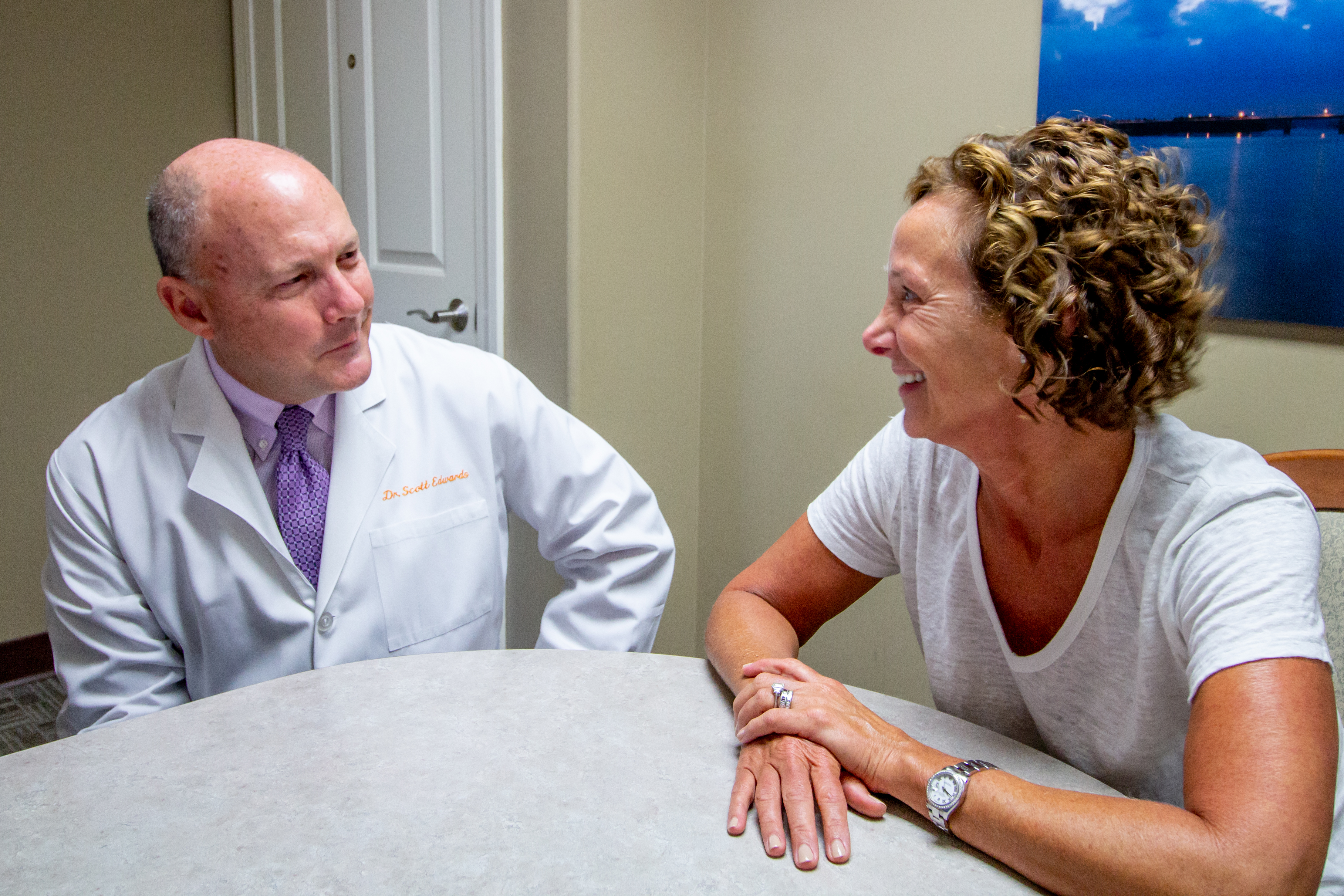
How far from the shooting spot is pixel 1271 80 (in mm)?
1444

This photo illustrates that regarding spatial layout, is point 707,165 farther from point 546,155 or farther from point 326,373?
point 326,373

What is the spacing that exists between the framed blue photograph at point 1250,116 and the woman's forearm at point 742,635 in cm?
85

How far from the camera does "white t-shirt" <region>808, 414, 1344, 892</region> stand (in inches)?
35.9

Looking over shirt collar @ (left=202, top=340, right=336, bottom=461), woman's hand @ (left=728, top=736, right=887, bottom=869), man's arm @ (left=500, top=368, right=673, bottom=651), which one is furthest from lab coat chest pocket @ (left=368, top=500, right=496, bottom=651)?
woman's hand @ (left=728, top=736, right=887, bottom=869)

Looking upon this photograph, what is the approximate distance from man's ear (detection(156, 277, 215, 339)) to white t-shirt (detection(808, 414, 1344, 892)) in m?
0.93

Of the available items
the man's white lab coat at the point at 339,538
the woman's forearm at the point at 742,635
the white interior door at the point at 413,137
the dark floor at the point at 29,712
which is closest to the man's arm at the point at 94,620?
the man's white lab coat at the point at 339,538

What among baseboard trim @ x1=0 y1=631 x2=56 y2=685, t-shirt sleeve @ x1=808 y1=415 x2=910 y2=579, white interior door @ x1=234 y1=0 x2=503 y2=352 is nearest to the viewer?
t-shirt sleeve @ x1=808 y1=415 x2=910 y2=579

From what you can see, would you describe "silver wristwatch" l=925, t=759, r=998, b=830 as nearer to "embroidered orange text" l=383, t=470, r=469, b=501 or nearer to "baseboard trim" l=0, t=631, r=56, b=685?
"embroidered orange text" l=383, t=470, r=469, b=501

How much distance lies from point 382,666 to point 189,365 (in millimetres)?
558

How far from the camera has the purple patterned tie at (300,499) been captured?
1.39m

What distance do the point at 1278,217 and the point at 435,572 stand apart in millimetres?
1350

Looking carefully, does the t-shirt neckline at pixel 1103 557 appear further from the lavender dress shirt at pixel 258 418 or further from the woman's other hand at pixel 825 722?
the lavender dress shirt at pixel 258 418

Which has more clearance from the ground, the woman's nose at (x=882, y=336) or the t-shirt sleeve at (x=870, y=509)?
the woman's nose at (x=882, y=336)

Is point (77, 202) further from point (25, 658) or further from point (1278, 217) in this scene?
point (1278, 217)
